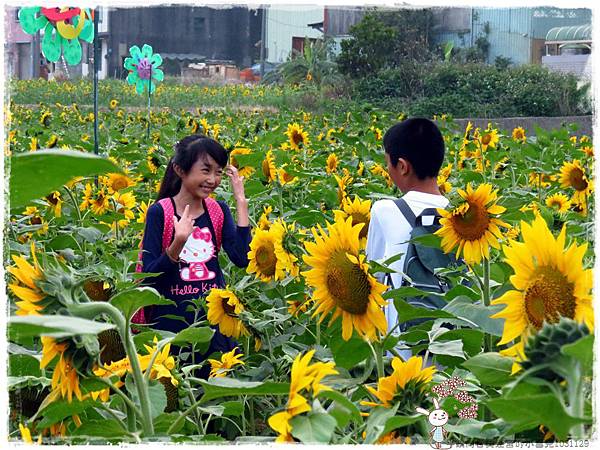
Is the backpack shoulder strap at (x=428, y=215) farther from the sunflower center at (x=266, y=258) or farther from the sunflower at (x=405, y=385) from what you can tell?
the sunflower at (x=405, y=385)

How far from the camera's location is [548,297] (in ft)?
2.66

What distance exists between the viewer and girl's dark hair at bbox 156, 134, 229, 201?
7.61ft

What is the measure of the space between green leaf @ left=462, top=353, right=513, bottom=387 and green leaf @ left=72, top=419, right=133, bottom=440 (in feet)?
0.88

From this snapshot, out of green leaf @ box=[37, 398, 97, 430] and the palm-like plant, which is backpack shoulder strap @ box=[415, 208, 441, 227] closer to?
green leaf @ box=[37, 398, 97, 430]

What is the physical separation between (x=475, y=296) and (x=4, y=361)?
2.38 ft

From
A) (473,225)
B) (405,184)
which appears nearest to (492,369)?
(473,225)

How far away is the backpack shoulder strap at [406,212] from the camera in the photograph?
5.99 ft

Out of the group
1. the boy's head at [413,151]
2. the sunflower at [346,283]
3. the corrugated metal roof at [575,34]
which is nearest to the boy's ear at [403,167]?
the boy's head at [413,151]

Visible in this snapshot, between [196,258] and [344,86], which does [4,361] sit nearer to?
[196,258]

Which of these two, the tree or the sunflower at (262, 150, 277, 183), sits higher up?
the tree

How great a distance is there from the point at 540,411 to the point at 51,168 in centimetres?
31

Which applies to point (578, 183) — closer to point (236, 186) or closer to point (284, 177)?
point (284, 177)

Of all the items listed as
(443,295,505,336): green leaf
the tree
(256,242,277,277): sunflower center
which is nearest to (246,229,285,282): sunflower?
(256,242,277,277): sunflower center

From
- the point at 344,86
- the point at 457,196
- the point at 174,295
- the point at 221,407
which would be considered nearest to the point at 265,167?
the point at 174,295
